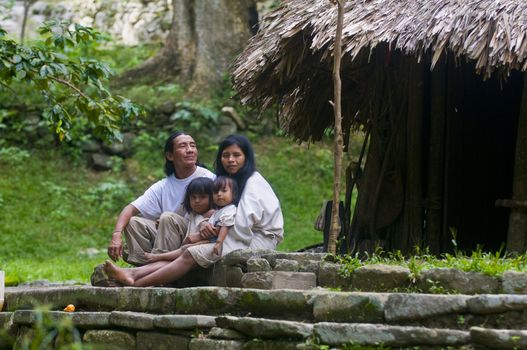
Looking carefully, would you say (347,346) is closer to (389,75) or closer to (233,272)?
(233,272)

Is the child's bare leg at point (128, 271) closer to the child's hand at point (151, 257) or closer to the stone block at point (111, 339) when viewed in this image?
the child's hand at point (151, 257)

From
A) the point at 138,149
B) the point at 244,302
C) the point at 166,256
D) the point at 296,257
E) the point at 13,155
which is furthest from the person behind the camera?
the point at 138,149

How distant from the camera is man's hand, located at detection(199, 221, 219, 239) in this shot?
22.0 feet

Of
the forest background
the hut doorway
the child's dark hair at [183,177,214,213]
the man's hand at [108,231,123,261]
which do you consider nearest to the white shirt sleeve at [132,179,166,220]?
the man's hand at [108,231,123,261]

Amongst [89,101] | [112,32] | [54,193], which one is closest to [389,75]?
[89,101]

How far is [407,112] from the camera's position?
8383 mm

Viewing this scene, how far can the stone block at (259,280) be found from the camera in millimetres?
5840

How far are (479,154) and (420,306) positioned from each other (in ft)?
12.8

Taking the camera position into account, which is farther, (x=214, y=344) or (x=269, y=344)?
(x=214, y=344)

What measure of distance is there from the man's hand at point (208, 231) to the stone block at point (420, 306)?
74.6 inches

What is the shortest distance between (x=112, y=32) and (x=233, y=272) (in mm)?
14632

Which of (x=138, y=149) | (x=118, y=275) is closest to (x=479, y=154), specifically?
(x=118, y=275)

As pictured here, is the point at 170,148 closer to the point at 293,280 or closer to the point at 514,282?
the point at 293,280

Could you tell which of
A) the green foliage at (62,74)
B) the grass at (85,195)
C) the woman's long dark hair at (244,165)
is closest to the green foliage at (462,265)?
the woman's long dark hair at (244,165)
